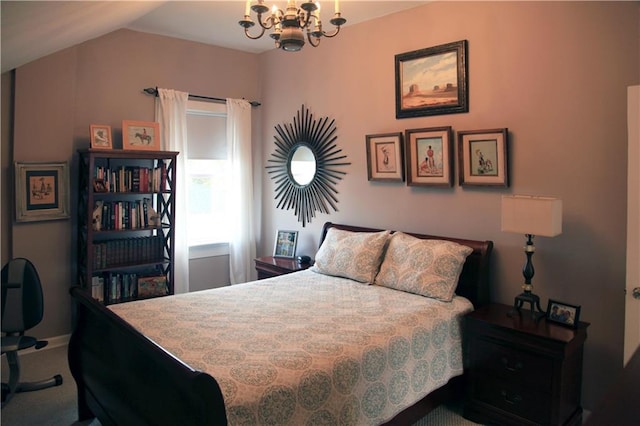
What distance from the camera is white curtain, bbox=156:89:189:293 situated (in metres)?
4.34

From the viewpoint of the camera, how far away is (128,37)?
4180mm

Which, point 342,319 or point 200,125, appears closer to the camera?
point 342,319

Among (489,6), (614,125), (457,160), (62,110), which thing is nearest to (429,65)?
(489,6)

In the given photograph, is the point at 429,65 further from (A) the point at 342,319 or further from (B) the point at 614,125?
(A) the point at 342,319

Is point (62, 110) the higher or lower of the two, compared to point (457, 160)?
higher

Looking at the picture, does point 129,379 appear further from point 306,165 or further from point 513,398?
point 306,165

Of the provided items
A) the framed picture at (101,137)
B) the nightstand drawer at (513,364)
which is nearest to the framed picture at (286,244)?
the framed picture at (101,137)

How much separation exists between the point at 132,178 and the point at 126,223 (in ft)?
1.30

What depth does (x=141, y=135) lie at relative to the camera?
13.4 ft

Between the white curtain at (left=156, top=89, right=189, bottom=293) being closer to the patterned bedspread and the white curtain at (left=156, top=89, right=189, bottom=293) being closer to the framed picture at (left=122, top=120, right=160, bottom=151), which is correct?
the framed picture at (left=122, top=120, right=160, bottom=151)

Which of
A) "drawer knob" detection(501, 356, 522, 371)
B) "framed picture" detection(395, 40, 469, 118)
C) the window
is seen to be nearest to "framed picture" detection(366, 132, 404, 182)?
"framed picture" detection(395, 40, 469, 118)

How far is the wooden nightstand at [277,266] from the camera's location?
13.6ft

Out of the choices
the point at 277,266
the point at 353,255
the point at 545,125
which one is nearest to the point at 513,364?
the point at 353,255

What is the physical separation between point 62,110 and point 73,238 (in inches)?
42.5
